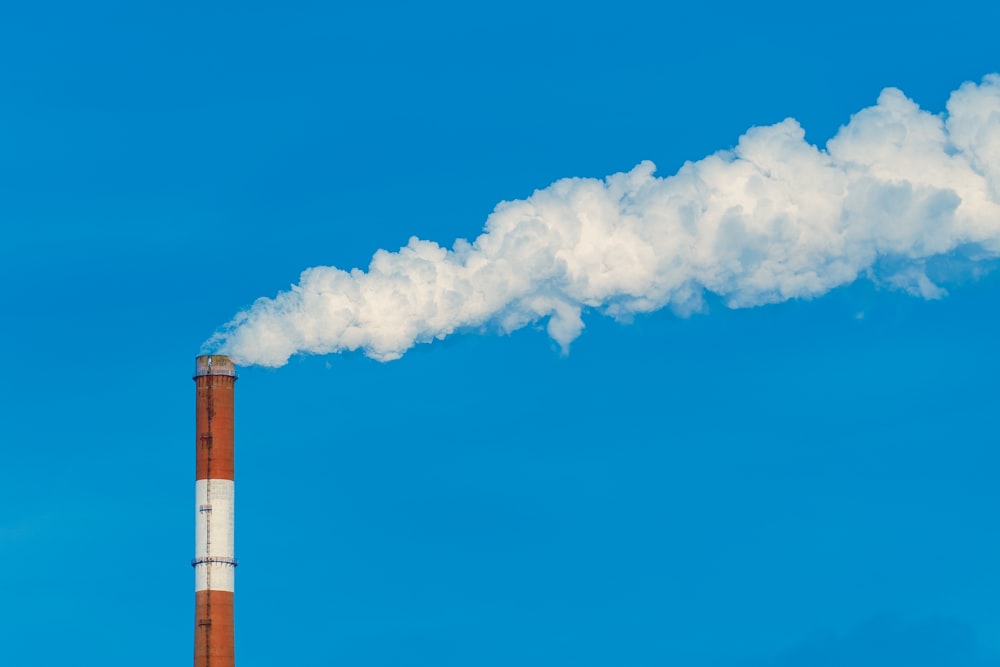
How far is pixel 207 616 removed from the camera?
3447 inches

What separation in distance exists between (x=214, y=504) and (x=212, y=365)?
14.5ft

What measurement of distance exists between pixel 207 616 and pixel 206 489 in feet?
13.0

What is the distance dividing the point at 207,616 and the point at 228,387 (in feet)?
23.9

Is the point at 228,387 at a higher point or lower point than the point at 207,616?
higher

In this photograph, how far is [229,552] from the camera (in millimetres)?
88875

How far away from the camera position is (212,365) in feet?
292

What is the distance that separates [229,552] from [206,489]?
2.24 m

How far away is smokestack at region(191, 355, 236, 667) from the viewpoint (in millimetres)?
87875

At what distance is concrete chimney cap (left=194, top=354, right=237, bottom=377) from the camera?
88938mm

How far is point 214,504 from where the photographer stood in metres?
88.3

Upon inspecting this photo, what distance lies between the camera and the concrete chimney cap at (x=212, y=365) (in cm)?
8894

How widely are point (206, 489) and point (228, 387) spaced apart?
3.37 m

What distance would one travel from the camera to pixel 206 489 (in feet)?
289

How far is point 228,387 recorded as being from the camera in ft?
292
